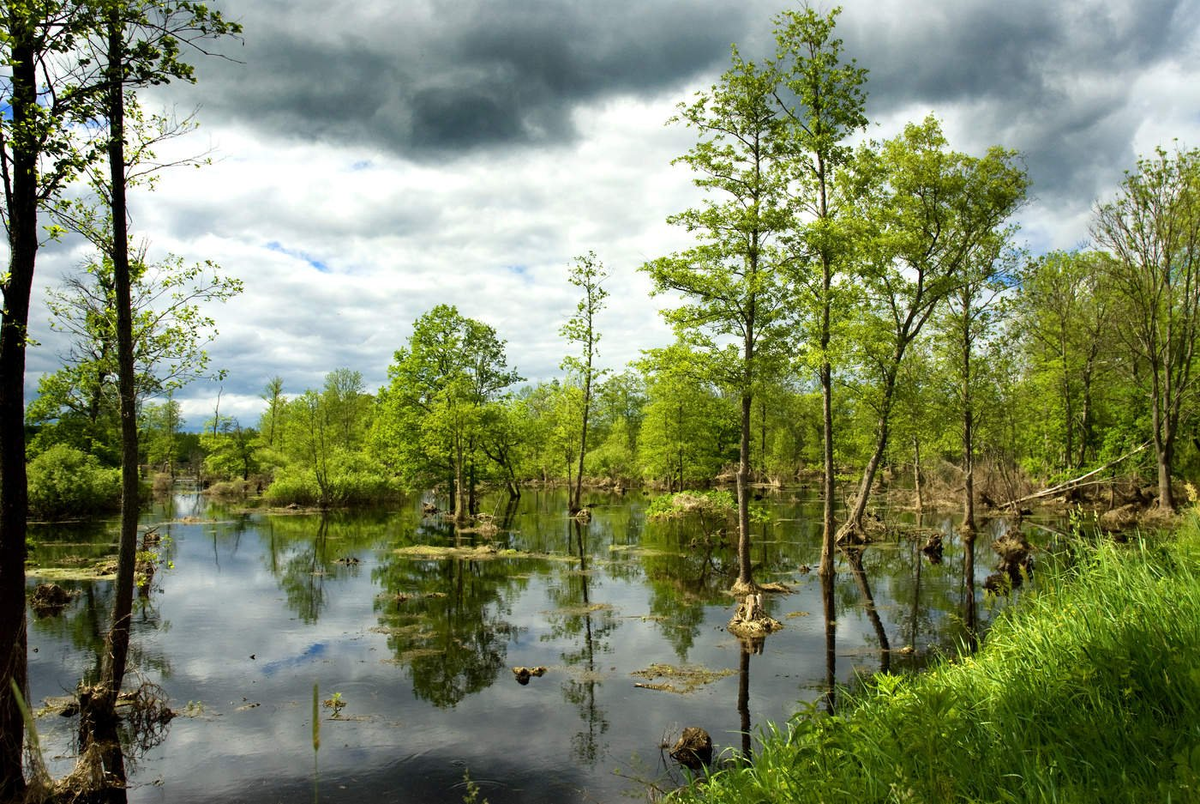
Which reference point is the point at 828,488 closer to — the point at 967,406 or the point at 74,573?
the point at 967,406

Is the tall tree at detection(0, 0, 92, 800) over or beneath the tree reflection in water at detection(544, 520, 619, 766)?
over

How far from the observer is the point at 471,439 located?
4381 centimetres

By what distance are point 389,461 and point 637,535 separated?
23589 mm

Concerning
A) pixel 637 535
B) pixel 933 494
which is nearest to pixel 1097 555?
pixel 637 535

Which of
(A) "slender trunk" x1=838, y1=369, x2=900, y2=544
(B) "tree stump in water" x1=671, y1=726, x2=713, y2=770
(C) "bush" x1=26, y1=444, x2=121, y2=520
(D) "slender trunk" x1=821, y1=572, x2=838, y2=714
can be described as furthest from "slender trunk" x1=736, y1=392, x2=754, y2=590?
(C) "bush" x1=26, y1=444, x2=121, y2=520

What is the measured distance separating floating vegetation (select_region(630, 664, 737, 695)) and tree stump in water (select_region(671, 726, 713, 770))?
2.72 meters

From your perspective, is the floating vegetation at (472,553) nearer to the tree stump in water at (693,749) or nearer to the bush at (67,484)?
the tree stump in water at (693,749)

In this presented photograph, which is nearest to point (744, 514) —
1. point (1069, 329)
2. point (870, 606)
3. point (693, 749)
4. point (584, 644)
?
point (870, 606)

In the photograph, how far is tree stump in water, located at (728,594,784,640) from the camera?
1619cm

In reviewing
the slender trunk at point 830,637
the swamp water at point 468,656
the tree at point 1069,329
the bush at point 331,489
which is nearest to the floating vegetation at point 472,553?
the swamp water at point 468,656

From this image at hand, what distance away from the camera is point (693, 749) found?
31.1 ft

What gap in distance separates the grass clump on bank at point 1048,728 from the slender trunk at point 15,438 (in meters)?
7.63

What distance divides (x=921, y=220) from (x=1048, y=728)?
78.4 ft

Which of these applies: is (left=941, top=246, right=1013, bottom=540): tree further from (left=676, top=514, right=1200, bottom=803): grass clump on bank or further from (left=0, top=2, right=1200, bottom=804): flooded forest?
(left=676, top=514, right=1200, bottom=803): grass clump on bank
